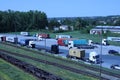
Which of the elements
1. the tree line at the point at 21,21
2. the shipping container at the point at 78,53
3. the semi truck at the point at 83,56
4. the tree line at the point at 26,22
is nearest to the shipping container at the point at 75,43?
the shipping container at the point at 78,53

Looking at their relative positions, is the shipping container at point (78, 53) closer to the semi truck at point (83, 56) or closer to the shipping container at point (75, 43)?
the semi truck at point (83, 56)

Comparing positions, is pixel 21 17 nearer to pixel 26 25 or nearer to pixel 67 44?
pixel 26 25

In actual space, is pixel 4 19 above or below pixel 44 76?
above

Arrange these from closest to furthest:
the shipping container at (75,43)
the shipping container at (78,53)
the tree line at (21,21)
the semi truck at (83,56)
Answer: the semi truck at (83,56), the shipping container at (78,53), the shipping container at (75,43), the tree line at (21,21)

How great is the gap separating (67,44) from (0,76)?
3988 centimetres

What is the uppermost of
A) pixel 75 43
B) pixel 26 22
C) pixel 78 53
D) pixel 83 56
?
pixel 26 22

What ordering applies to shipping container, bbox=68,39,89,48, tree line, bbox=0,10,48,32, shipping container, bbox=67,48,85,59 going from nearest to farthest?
shipping container, bbox=67,48,85,59
shipping container, bbox=68,39,89,48
tree line, bbox=0,10,48,32

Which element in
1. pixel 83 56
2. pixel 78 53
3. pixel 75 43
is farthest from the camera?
pixel 75 43

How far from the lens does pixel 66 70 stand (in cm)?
3247

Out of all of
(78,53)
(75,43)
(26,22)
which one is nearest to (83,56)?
(78,53)

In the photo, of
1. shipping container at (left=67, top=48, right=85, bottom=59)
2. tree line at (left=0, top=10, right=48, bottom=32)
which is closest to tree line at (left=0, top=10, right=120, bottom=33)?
tree line at (left=0, top=10, right=48, bottom=32)

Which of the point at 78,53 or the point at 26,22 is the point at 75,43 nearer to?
the point at 78,53

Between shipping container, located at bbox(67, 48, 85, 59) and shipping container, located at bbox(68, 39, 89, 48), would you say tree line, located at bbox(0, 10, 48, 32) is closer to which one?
shipping container, located at bbox(68, 39, 89, 48)

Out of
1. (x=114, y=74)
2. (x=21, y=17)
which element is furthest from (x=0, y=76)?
(x=21, y=17)
